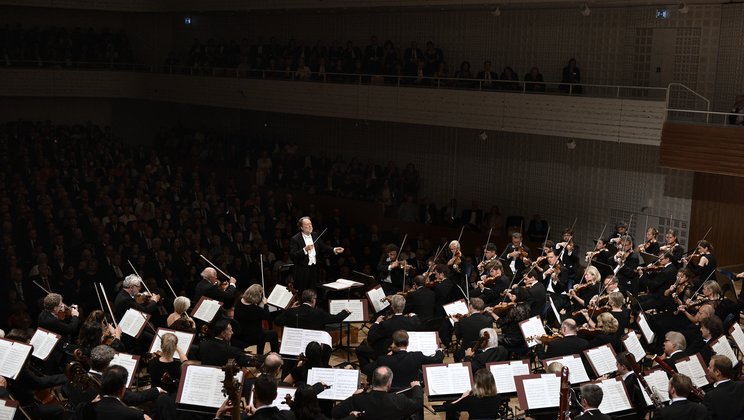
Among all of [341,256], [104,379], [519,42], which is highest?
[519,42]

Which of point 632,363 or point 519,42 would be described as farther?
point 519,42

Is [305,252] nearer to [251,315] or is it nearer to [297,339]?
[251,315]

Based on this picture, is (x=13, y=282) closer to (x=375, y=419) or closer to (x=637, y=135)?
(x=375, y=419)

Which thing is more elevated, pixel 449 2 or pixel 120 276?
pixel 449 2

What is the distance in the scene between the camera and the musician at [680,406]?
8516mm

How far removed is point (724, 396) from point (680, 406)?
0.88 metres

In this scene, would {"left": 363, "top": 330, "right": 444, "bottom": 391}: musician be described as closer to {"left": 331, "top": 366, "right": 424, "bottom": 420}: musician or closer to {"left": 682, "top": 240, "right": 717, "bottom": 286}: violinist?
{"left": 331, "top": 366, "right": 424, "bottom": 420}: musician

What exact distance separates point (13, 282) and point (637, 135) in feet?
39.7

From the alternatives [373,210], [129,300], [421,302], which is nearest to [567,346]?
[421,302]

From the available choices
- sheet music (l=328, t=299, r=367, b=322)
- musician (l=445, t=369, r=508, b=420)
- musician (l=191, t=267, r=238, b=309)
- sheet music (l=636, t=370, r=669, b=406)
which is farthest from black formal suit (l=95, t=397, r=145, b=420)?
sheet music (l=636, t=370, r=669, b=406)

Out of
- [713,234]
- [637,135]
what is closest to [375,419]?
[637,135]

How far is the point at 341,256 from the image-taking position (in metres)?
18.4

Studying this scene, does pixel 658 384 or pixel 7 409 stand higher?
pixel 7 409

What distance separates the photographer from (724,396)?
912 cm
